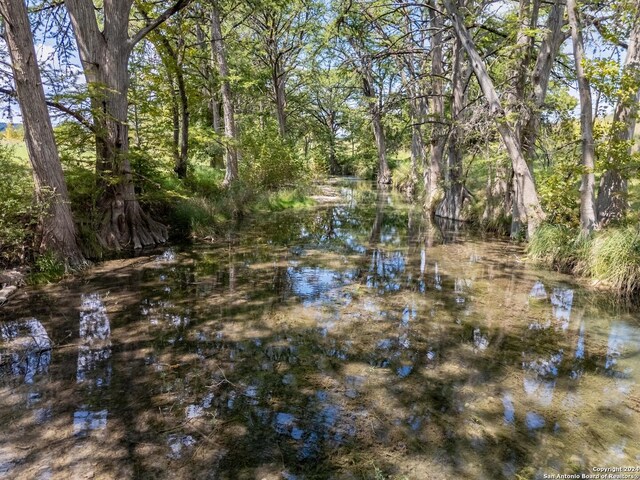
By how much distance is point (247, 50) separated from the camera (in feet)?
64.1

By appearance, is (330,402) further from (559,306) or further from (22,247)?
(22,247)

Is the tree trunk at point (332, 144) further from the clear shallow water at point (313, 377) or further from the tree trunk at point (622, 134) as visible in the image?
the clear shallow water at point (313, 377)

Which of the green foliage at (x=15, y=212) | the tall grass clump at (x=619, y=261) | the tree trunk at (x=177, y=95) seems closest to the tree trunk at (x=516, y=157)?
the tall grass clump at (x=619, y=261)

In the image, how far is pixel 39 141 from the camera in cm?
708

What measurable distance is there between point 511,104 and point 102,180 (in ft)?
32.8

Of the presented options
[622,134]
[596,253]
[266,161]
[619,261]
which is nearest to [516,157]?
[622,134]

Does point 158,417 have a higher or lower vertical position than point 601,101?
lower

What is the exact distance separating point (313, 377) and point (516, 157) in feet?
28.4

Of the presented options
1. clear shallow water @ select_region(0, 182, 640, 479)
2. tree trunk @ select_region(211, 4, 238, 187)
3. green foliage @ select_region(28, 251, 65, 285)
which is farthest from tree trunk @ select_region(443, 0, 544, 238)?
green foliage @ select_region(28, 251, 65, 285)

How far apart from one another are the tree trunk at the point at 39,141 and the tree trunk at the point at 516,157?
9682mm

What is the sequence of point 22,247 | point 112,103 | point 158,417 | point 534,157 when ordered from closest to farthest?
1. point 158,417
2. point 22,247
3. point 112,103
4. point 534,157

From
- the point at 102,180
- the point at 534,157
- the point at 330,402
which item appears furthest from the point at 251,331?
the point at 534,157

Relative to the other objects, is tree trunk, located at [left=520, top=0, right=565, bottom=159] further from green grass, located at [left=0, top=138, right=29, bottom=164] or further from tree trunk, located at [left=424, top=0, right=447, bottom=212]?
green grass, located at [left=0, top=138, right=29, bottom=164]

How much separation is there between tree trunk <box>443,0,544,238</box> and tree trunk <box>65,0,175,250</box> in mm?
8297
